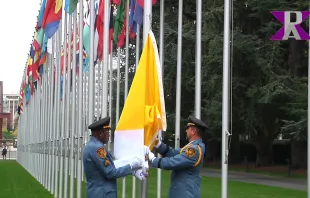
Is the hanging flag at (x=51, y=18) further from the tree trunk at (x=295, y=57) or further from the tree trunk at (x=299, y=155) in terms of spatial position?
the tree trunk at (x=299, y=155)

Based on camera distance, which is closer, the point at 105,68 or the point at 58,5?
the point at 105,68

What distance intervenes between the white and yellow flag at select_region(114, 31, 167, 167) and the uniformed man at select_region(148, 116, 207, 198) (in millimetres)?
277

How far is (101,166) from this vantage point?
7.45 meters

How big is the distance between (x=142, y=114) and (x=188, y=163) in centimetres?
87

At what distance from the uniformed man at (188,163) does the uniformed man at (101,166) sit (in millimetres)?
336

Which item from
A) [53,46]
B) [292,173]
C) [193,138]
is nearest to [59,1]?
[53,46]

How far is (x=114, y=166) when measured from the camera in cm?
757

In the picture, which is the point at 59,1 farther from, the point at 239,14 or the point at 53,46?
the point at 239,14

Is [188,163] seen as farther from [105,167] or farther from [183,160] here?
[105,167]

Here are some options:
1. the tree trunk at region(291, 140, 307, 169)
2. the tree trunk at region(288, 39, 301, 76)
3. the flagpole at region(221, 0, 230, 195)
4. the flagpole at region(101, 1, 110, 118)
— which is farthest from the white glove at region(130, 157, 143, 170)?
the tree trunk at region(291, 140, 307, 169)

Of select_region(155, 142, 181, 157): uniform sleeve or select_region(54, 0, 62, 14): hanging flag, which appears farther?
select_region(54, 0, 62, 14): hanging flag

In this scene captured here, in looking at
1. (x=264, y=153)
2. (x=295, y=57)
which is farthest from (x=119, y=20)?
(x=264, y=153)

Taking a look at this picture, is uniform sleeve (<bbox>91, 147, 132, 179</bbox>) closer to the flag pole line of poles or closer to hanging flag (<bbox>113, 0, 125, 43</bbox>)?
the flag pole line of poles

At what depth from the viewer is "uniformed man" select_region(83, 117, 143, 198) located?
7.46 metres
